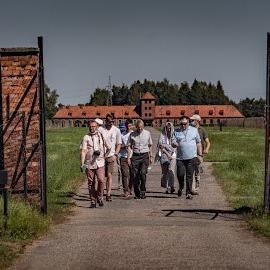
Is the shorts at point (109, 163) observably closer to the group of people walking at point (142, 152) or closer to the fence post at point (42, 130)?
the group of people walking at point (142, 152)

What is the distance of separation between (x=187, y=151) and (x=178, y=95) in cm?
17042

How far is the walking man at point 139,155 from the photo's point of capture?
14430 millimetres

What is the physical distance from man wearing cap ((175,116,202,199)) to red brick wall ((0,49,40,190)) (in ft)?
11.7

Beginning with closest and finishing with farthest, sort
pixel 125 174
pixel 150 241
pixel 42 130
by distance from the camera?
pixel 150 241 < pixel 42 130 < pixel 125 174

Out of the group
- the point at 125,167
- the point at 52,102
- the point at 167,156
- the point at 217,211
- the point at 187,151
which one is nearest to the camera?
the point at 217,211

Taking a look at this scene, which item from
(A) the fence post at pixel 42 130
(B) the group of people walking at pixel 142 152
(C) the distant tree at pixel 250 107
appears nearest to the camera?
(A) the fence post at pixel 42 130

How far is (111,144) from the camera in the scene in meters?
14.1

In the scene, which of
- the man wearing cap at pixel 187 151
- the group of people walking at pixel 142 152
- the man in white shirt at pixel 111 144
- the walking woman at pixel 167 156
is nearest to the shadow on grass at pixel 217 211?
the group of people walking at pixel 142 152

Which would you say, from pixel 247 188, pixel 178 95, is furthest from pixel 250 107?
pixel 247 188

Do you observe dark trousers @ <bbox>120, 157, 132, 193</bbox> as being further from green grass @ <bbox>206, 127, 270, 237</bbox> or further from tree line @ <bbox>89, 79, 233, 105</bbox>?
tree line @ <bbox>89, 79, 233, 105</bbox>

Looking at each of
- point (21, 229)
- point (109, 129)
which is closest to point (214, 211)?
point (109, 129)

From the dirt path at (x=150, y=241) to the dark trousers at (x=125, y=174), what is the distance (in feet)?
5.46

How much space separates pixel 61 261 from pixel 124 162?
7424mm

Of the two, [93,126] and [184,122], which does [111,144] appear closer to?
[93,126]
